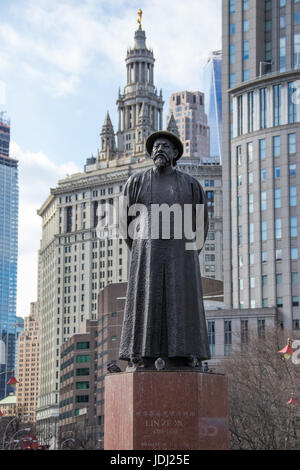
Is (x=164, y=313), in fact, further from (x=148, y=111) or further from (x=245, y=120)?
(x=148, y=111)

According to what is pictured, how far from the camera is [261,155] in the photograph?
9856 cm

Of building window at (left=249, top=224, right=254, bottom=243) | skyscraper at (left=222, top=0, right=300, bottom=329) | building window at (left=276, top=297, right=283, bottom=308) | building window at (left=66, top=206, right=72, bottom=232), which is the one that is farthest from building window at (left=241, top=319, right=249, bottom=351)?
building window at (left=66, top=206, right=72, bottom=232)

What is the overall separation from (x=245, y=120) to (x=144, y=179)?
85.0 meters

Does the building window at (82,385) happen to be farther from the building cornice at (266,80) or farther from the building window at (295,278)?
the building cornice at (266,80)

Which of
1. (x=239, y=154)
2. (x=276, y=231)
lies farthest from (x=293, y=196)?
(x=239, y=154)

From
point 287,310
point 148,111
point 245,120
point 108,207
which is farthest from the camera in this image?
point 148,111

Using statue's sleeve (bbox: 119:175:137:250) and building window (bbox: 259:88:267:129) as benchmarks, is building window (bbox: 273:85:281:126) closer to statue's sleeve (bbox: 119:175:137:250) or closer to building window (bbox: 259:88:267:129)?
building window (bbox: 259:88:267:129)

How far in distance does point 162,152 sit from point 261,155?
81.8 m

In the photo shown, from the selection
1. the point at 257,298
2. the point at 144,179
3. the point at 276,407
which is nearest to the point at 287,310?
the point at 257,298

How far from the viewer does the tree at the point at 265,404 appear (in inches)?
1961

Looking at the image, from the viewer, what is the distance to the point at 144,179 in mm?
18000

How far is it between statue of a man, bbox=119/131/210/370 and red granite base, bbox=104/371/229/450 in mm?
634

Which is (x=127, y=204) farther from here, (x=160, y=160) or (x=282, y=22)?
(x=282, y=22)

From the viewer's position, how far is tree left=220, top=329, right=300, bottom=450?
163ft
